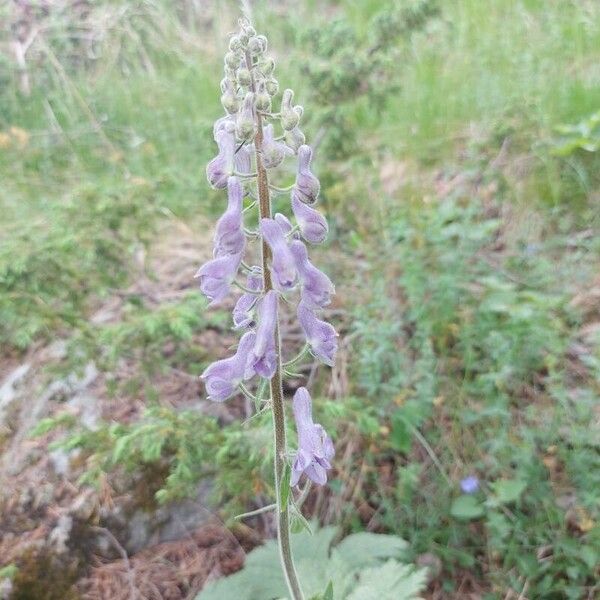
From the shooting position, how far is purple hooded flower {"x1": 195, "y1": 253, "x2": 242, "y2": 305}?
6.15 feet

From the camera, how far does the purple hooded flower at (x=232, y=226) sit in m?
1.81

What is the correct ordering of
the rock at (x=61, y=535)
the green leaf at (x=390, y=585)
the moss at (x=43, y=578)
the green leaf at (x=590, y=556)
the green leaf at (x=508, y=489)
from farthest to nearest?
1. the rock at (x=61, y=535)
2. the moss at (x=43, y=578)
3. the green leaf at (x=508, y=489)
4. the green leaf at (x=590, y=556)
5. the green leaf at (x=390, y=585)

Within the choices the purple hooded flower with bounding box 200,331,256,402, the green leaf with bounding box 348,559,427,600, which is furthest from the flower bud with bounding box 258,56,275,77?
the green leaf with bounding box 348,559,427,600

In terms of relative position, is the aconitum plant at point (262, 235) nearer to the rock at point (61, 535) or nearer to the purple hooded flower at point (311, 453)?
the purple hooded flower at point (311, 453)

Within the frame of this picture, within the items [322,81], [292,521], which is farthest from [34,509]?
[322,81]

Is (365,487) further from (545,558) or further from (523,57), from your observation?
(523,57)

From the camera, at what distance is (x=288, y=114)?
1.84m

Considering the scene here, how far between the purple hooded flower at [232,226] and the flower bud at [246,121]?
14 cm

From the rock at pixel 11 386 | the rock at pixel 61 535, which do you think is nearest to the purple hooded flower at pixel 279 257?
the rock at pixel 61 535

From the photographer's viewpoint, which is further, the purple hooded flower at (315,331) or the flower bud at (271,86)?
the purple hooded flower at (315,331)

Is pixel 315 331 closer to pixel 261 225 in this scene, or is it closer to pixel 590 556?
pixel 261 225

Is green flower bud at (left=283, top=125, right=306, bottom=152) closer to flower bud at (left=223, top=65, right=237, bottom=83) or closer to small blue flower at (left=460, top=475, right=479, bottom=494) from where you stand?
flower bud at (left=223, top=65, right=237, bottom=83)

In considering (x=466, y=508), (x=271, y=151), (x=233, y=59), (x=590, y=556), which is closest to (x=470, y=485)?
(x=466, y=508)

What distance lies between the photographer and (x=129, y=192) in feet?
12.0
